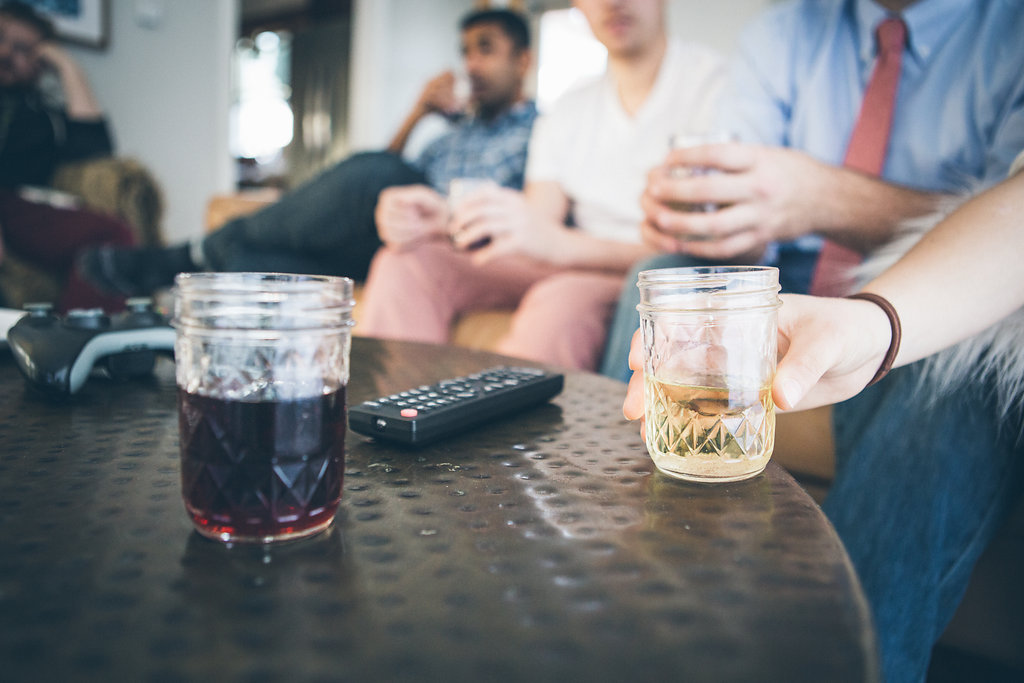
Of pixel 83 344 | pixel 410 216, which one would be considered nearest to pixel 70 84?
pixel 410 216

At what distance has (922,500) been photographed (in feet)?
1.97

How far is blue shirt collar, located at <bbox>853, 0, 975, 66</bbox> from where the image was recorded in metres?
0.95

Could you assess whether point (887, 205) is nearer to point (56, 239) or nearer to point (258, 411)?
point (258, 411)

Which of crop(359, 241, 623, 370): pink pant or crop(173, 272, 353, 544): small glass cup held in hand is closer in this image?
crop(173, 272, 353, 544): small glass cup held in hand

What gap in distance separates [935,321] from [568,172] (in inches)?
49.0

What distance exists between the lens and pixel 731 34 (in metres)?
4.05

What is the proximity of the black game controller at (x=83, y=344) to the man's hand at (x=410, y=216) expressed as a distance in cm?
77

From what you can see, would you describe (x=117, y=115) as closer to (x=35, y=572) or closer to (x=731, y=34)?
(x=731, y=34)

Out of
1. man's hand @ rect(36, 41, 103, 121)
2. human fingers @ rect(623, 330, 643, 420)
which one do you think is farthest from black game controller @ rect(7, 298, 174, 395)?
man's hand @ rect(36, 41, 103, 121)

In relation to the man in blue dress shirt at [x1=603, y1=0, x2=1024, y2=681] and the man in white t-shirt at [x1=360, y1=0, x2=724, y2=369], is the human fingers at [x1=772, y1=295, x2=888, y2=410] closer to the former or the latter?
the man in blue dress shirt at [x1=603, y1=0, x2=1024, y2=681]

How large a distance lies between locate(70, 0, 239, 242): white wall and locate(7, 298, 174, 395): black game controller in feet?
11.1

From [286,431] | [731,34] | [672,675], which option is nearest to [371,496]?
[286,431]

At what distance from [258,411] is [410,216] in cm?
116

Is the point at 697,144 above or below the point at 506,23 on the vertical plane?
below
